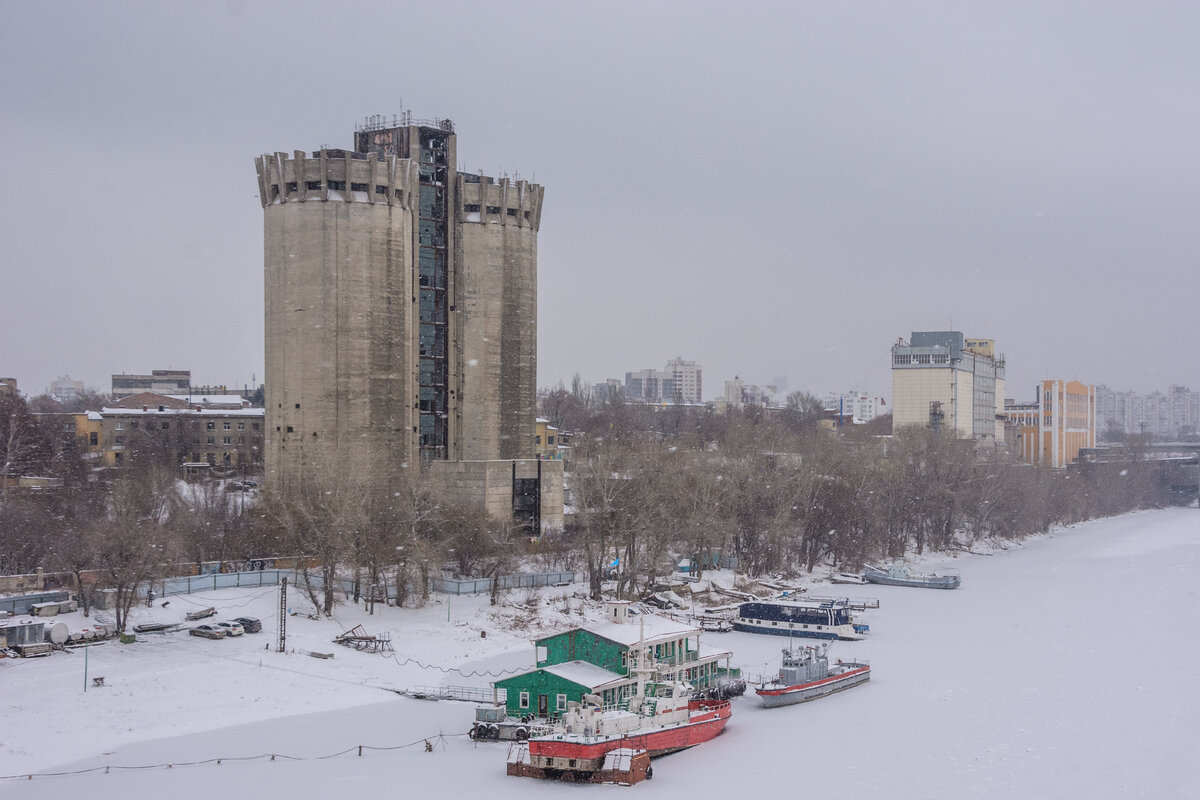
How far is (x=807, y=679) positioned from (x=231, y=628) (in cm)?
1915

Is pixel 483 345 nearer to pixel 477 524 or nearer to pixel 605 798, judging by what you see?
pixel 477 524

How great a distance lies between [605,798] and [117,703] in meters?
14.1

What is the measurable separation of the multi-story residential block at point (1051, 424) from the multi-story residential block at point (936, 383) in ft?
80.6

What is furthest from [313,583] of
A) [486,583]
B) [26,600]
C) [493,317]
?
[493,317]

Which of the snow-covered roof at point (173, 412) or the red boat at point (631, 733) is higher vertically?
the snow-covered roof at point (173, 412)

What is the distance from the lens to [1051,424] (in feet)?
529

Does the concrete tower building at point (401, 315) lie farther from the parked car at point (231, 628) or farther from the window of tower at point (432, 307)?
the parked car at point (231, 628)

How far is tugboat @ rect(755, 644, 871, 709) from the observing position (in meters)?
35.7

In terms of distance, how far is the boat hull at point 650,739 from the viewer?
27.9 m

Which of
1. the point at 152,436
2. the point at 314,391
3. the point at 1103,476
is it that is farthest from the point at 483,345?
the point at 1103,476

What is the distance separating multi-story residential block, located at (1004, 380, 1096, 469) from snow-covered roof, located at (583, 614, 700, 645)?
131 meters

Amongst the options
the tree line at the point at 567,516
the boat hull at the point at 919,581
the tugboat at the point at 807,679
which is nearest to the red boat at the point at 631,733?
the tugboat at the point at 807,679

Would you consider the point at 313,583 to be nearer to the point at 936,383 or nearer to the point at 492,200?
the point at 492,200

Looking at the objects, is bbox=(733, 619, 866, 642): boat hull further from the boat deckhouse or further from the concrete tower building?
the concrete tower building
